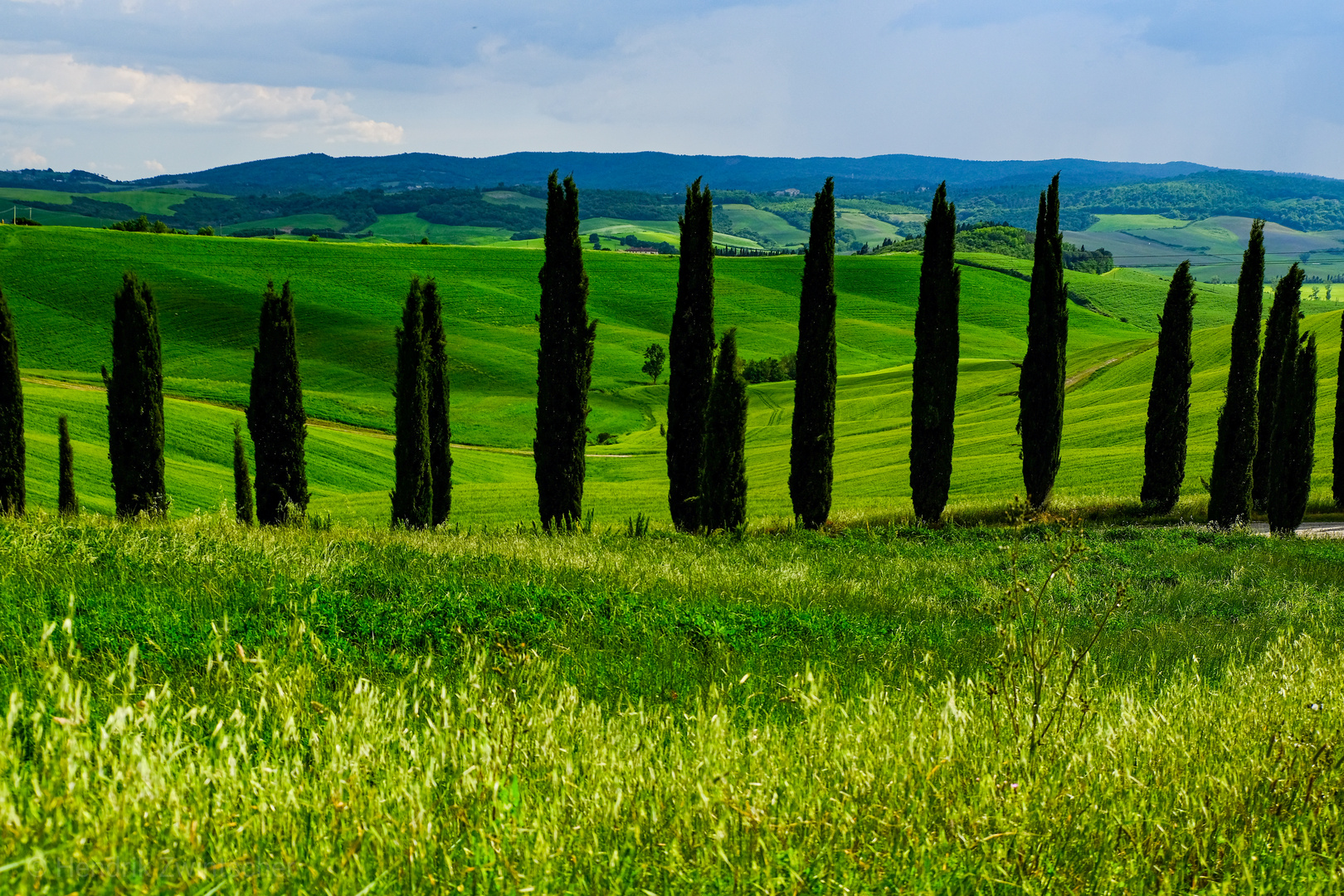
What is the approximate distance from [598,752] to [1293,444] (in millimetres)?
31242

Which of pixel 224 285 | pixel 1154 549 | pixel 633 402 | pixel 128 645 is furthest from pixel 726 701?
pixel 224 285

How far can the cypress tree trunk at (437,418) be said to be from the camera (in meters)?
32.4

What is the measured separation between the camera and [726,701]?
18.0ft

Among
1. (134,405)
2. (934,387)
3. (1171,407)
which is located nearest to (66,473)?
(134,405)

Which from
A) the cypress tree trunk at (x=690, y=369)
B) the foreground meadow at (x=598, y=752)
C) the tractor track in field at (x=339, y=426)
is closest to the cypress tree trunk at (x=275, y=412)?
the cypress tree trunk at (x=690, y=369)

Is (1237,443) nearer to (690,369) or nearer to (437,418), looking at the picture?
(690,369)

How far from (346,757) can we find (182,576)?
5504mm

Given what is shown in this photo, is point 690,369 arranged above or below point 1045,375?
below


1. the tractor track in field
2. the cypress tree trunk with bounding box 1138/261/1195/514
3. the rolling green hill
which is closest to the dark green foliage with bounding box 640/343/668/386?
the rolling green hill

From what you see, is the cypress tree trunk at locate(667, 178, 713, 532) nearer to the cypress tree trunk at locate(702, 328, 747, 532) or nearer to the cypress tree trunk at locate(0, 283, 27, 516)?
the cypress tree trunk at locate(702, 328, 747, 532)

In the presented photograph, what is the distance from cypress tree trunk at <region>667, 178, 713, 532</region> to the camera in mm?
27281

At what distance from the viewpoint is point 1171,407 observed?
32.1 metres

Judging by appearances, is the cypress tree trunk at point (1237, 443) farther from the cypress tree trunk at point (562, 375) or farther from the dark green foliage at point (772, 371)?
the dark green foliage at point (772, 371)

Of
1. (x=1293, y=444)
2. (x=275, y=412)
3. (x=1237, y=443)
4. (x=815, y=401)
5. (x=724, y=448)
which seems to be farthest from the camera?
(x=1237, y=443)
